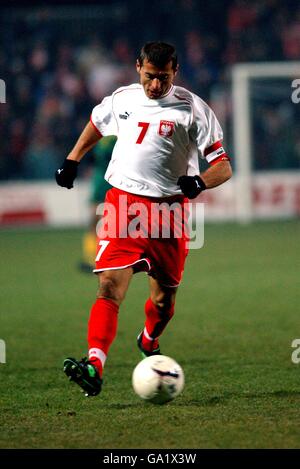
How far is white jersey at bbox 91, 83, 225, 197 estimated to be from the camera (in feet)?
20.1

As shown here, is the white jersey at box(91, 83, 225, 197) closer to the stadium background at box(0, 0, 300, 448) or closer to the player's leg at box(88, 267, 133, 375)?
the player's leg at box(88, 267, 133, 375)

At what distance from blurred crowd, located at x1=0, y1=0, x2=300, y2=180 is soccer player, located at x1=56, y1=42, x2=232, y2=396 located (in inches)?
573

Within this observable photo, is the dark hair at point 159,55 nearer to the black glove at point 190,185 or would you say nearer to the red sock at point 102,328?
the black glove at point 190,185

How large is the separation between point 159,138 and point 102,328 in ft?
4.07

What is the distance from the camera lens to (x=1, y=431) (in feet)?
16.8

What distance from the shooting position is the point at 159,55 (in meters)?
5.92

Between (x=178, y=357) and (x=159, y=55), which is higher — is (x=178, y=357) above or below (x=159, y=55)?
A: below

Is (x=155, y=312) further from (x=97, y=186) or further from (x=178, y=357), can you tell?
(x=97, y=186)

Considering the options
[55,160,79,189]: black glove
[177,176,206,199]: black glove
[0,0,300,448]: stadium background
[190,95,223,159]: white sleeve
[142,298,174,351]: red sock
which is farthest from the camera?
[142,298,174,351]: red sock

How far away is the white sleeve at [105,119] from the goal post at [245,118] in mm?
13685

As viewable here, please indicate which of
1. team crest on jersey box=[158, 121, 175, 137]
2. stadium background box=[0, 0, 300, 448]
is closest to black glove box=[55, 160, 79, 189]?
team crest on jersey box=[158, 121, 175, 137]

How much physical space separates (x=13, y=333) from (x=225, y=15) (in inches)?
596

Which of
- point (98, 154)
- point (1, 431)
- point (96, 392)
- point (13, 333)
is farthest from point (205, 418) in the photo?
point (98, 154)

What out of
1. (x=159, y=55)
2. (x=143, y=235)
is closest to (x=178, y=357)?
(x=143, y=235)
